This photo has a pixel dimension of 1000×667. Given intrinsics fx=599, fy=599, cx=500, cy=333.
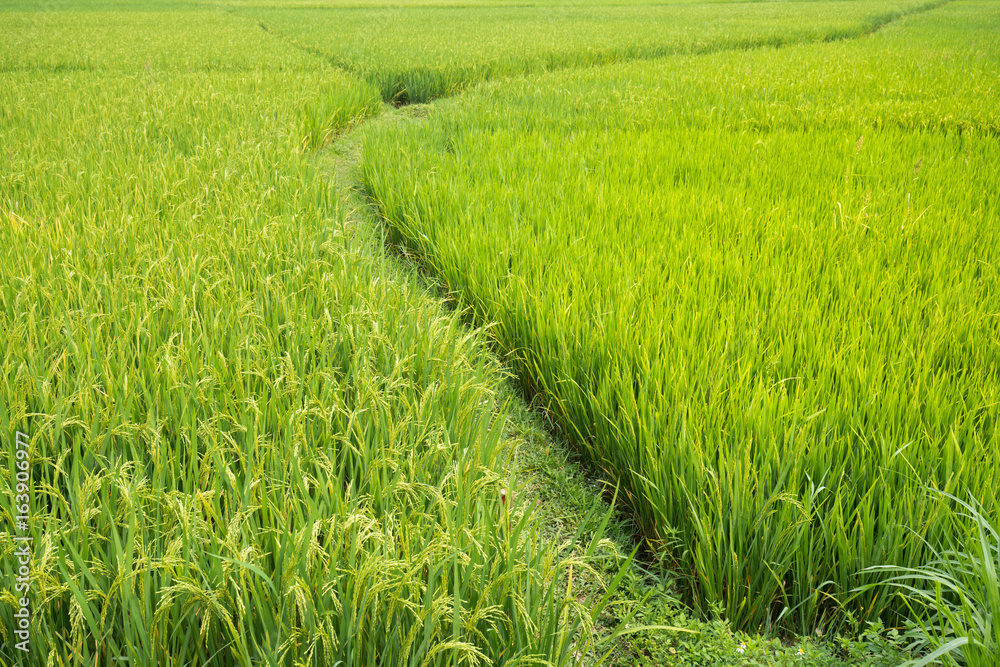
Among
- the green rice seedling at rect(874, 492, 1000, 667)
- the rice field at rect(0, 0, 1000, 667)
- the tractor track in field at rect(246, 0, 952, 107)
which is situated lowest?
the green rice seedling at rect(874, 492, 1000, 667)

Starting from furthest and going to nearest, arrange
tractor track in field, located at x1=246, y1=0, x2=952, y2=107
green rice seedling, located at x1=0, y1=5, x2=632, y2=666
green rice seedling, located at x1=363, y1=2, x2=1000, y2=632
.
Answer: tractor track in field, located at x1=246, y1=0, x2=952, y2=107 → green rice seedling, located at x1=363, y1=2, x2=1000, y2=632 → green rice seedling, located at x1=0, y1=5, x2=632, y2=666

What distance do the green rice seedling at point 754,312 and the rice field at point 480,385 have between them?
16 mm

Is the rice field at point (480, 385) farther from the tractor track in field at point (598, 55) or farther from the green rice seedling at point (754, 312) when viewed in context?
the tractor track in field at point (598, 55)

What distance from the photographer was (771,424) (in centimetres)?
138

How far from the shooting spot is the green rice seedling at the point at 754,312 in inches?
49.1

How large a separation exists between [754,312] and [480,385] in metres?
0.93

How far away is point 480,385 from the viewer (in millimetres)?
1483

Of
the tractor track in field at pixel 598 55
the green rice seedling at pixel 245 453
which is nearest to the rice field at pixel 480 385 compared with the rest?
the green rice seedling at pixel 245 453

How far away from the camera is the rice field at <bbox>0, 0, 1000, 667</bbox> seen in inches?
37.2

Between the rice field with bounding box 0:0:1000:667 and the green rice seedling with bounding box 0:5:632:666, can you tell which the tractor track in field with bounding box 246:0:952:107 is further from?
the green rice seedling with bounding box 0:5:632:666

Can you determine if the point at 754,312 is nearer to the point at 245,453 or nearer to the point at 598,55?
the point at 245,453

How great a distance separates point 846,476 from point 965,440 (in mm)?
269

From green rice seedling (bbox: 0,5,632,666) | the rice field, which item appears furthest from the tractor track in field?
green rice seedling (bbox: 0,5,632,666)

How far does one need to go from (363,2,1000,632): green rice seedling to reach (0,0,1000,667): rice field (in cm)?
2
